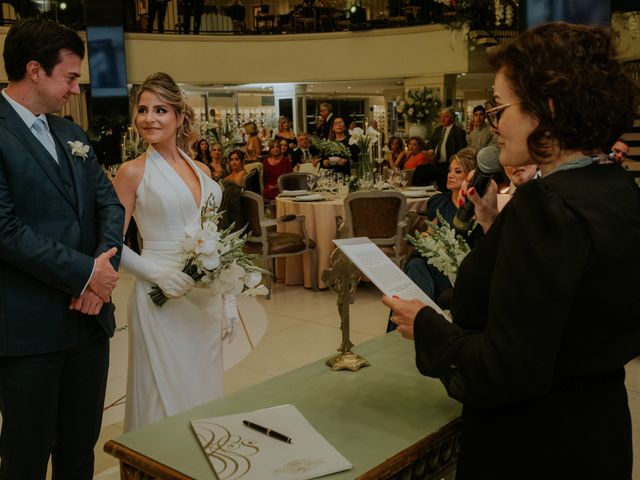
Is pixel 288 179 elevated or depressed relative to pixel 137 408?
elevated

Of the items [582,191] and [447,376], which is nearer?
[582,191]

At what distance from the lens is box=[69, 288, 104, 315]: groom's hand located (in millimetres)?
2158

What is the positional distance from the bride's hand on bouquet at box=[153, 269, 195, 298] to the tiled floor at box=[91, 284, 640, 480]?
1.08 metres

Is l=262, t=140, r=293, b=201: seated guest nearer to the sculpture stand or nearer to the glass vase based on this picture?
the glass vase

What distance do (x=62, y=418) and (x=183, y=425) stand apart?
32.5 inches

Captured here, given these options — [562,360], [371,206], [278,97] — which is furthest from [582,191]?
[278,97]

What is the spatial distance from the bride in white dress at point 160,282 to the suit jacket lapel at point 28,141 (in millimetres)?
642

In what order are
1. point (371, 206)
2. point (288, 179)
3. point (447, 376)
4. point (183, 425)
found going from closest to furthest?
point (447, 376)
point (183, 425)
point (371, 206)
point (288, 179)

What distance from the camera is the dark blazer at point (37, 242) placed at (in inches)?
80.0

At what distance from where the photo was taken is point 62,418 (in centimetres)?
234

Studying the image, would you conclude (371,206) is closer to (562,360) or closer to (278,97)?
(562,360)

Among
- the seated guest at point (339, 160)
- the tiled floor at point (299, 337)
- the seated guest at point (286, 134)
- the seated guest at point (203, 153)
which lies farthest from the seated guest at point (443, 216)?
the seated guest at point (286, 134)

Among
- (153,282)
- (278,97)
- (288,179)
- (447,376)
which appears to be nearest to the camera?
(447,376)

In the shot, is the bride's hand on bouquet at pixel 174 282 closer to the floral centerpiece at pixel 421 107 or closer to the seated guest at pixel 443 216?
the seated guest at pixel 443 216
